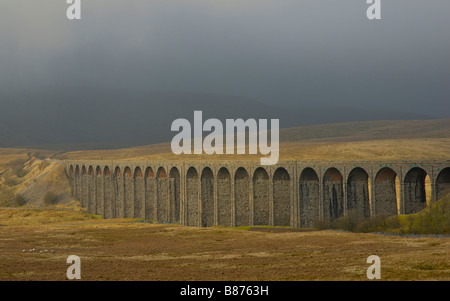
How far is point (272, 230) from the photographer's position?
5831 cm

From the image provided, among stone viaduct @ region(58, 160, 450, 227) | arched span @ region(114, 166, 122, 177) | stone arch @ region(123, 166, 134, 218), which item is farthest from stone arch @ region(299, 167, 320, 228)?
arched span @ region(114, 166, 122, 177)

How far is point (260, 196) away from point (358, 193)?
12.9 metres

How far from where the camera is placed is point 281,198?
61719 millimetres

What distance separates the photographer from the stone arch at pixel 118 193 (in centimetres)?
8938

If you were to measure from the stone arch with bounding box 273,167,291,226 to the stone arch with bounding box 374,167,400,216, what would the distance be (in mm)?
11845

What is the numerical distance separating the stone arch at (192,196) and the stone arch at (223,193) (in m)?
4.29

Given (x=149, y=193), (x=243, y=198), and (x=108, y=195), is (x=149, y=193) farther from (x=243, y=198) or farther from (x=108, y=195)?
(x=243, y=198)

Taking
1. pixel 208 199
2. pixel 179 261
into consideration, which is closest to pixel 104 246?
pixel 179 261

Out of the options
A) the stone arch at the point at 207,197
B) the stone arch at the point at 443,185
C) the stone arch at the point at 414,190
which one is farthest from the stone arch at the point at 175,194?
the stone arch at the point at 443,185

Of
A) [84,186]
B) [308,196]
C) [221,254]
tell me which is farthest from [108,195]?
[221,254]

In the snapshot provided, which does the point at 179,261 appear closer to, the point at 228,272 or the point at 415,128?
the point at 228,272

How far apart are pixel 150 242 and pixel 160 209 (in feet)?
90.5

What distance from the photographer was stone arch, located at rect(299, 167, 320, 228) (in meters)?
58.6

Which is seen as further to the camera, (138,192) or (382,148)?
(382,148)
